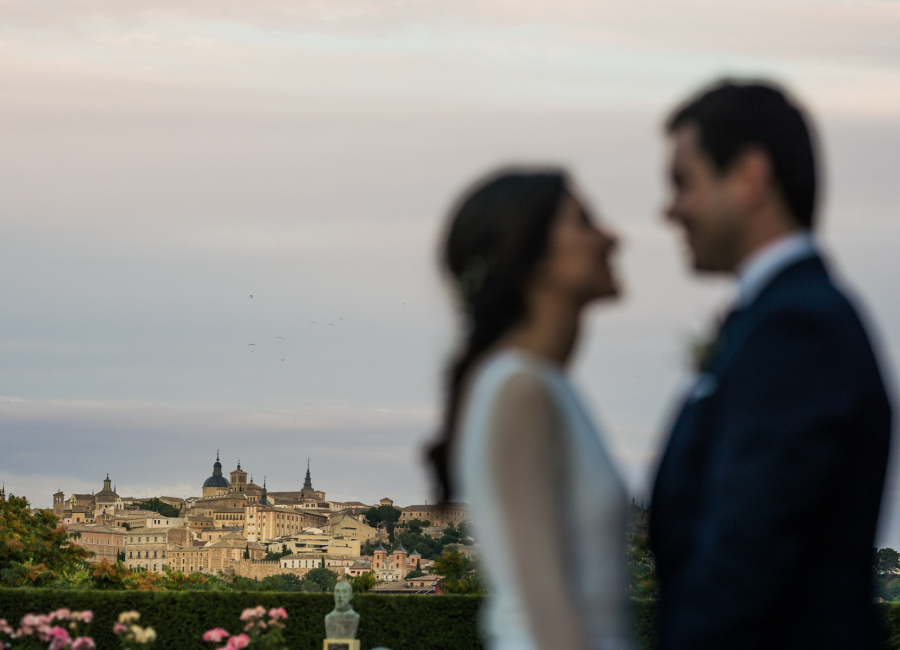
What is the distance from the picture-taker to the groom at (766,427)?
1307 millimetres

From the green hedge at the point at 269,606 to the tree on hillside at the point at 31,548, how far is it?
1167 mm

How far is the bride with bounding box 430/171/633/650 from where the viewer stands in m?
1.40

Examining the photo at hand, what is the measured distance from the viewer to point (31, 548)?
678 inches

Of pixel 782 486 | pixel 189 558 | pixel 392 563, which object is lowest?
pixel 782 486

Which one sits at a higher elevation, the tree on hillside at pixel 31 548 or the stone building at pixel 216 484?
the stone building at pixel 216 484

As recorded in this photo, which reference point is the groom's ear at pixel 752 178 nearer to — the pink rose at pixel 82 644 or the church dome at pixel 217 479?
the pink rose at pixel 82 644

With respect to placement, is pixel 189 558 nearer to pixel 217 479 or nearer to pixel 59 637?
pixel 217 479

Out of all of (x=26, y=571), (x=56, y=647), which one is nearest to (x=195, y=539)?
(x=26, y=571)

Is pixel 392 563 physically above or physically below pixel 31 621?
above

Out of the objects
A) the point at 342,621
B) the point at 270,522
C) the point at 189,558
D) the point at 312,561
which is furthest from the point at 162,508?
the point at 342,621

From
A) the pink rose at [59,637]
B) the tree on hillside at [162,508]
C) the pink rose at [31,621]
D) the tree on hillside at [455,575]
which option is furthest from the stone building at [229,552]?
the pink rose at [59,637]

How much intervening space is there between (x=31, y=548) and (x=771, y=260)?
17.2 meters

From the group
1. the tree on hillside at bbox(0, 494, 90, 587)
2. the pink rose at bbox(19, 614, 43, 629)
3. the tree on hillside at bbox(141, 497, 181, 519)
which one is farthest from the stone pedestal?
the tree on hillside at bbox(141, 497, 181, 519)

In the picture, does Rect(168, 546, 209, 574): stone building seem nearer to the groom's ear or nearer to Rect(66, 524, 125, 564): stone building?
Rect(66, 524, 125, 564): stone building
